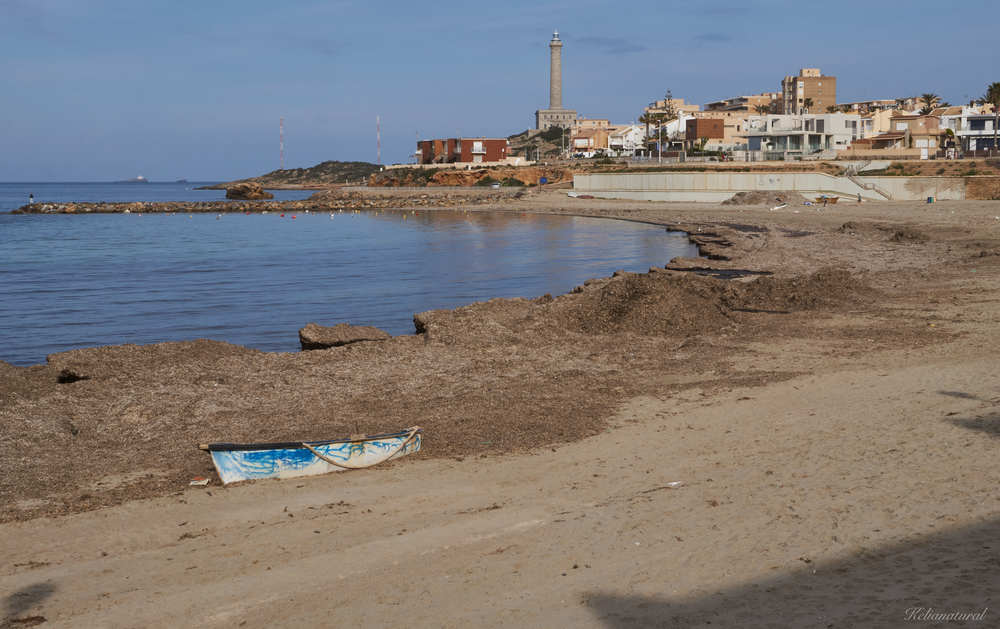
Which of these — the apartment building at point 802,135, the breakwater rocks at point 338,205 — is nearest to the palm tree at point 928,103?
the apartment building at point 802,135

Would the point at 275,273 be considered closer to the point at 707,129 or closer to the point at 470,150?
the point at 707,129

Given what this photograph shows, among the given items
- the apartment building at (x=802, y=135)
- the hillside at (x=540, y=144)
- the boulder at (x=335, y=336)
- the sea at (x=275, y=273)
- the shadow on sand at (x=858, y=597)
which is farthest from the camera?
the hillside at (x=540, y=144)

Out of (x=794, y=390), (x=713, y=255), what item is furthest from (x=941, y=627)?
(x=713, y=255)

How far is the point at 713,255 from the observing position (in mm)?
31609

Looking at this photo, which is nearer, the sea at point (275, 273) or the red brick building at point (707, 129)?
the sea at point (275, 273)

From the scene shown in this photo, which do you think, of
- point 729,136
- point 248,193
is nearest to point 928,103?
point 729,136

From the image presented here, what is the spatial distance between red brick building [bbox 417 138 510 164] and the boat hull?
123403mm

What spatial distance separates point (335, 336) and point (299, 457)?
763 cm

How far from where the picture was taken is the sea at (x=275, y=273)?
2241cm

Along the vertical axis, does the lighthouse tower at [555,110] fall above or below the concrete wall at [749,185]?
above

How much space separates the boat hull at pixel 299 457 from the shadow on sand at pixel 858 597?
4133 millimetres

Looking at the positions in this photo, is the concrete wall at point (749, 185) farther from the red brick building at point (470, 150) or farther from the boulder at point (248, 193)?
the boulder at point (248, 193)

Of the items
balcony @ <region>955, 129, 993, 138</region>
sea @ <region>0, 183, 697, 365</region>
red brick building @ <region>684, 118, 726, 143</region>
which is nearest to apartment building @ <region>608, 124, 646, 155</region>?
red brick building @ <region>684, 118, 726, 143</region>

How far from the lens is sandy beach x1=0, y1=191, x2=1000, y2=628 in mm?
6012
